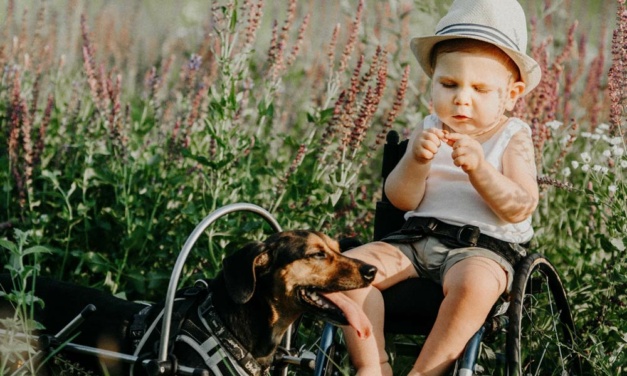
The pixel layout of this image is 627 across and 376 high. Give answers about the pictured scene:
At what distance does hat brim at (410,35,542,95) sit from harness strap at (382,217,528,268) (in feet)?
1.96

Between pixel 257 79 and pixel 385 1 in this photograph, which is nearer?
pixel 257 79

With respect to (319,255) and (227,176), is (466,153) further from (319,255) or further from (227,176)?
(227,176)

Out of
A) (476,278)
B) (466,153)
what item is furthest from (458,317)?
(466,153)

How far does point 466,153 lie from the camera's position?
10.1 feet

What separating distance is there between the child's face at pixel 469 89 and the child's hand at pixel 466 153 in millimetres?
233

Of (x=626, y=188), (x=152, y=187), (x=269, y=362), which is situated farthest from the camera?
(x=152, y=187)

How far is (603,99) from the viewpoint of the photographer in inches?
249

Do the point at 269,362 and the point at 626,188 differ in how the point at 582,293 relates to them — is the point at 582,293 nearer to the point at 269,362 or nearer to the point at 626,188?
the point at 626,188

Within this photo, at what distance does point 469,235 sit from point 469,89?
51 cm

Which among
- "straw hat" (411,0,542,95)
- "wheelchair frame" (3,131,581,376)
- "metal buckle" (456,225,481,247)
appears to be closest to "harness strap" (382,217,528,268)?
"metal buckle" (456,225,481,247)

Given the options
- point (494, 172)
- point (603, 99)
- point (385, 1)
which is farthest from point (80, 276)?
point (603, 99)

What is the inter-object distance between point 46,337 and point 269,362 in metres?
0.76

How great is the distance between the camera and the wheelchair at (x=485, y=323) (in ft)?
9.56

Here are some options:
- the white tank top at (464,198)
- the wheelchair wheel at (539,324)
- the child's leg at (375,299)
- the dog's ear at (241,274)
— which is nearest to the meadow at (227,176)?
the wheelchair wheel at (539,324)
